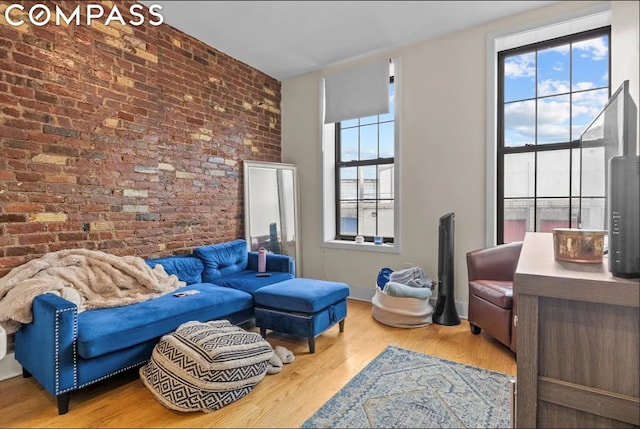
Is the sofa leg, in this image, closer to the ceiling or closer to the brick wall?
the brick wall

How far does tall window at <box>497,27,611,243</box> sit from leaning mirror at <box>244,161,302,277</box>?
2.34 meters

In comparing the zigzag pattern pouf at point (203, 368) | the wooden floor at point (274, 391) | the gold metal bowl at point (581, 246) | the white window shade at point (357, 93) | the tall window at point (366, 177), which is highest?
the white window shade at point (357, 93)

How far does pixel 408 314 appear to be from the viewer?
308cm

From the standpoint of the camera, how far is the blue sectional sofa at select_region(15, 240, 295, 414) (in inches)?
73.5

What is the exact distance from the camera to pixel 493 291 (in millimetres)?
2646

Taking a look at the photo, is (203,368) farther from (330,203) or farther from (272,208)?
(330,203)

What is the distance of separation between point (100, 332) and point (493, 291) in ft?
8.75

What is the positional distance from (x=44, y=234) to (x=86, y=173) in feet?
1.76

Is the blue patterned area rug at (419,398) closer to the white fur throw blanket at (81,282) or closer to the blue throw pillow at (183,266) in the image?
the white fur throw blanket at (81,282)

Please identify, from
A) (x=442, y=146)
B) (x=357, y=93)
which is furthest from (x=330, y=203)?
(x=442, y=146)

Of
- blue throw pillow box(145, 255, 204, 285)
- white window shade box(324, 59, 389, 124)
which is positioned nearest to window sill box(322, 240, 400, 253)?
white window shade box(324, 59, 389, 124)

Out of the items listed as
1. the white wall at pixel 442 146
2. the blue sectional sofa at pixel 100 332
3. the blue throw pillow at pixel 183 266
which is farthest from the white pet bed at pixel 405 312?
the blue throw pillow at pixel 183 266

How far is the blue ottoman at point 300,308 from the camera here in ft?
8.52

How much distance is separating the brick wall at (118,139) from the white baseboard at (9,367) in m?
0.57
